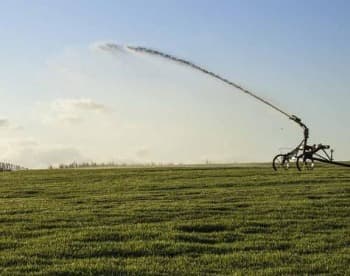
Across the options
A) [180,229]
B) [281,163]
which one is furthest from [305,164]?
[180,229]

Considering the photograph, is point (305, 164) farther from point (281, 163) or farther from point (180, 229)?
point (180, 229)

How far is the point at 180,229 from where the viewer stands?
1831 cm

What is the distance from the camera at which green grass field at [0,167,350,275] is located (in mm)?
14156

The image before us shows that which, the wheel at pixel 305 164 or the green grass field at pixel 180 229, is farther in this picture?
the wheel at pixel 305 164

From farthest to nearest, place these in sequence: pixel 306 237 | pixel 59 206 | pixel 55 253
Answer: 1. pixel 59 206
2. pixel 306 237
3. pixel 55 253

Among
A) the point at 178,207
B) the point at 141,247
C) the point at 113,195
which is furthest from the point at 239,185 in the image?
the point at 141,247

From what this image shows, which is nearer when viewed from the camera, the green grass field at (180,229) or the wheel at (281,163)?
the green grass field at (180,229)

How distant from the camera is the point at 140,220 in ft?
65.0

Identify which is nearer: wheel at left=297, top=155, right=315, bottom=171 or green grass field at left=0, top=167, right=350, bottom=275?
green grass field at left=0, top=167, right=350, bottom=275

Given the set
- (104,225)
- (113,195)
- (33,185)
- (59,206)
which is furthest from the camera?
(33,185)

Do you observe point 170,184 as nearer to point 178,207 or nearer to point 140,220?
point 178,207

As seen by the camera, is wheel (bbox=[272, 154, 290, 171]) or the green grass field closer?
the green grass field

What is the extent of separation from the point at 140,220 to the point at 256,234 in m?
3.57

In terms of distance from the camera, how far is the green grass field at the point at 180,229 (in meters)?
14.2
